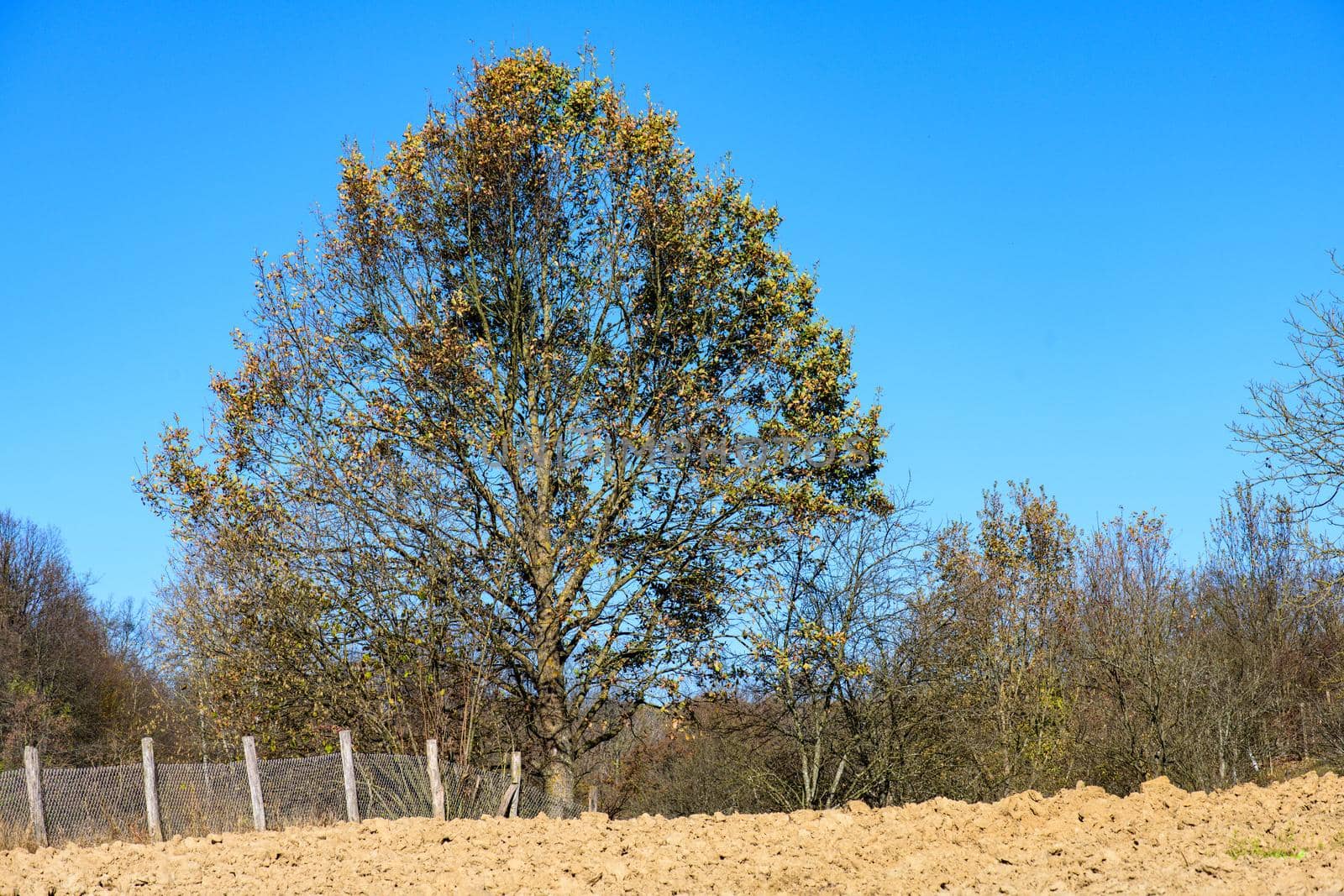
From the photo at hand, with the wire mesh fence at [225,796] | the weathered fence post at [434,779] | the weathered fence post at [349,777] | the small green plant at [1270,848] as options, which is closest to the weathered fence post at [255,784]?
the wire mesh fence at [225,796]

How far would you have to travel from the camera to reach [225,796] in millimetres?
15594

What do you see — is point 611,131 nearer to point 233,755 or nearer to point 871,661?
point 871,661

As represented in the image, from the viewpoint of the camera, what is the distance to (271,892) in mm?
10391

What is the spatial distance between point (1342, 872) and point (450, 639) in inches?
515

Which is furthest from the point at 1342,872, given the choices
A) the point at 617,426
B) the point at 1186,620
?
the point at 1186,620

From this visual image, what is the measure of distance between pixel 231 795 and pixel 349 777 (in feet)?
4.98

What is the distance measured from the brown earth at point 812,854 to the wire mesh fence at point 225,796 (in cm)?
128

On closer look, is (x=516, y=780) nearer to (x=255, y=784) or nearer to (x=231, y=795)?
(x=255, y=784)

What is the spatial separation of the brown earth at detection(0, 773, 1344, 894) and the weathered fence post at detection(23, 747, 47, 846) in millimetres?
984

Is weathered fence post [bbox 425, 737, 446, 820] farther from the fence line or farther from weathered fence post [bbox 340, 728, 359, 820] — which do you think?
weathered fence post [bbox 340, 728, 359, 820]

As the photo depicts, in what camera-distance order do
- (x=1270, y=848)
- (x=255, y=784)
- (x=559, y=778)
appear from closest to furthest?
(x=1270, y=848) < (x=255, y=784) < (x=559, y=778)

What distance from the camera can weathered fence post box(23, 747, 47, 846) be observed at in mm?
14258

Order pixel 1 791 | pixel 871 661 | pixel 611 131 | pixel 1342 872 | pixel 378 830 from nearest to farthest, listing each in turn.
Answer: pixel 1342 872 → pixel 378 830 → pixel 1 791 → pixel 611 131 → pixel 871 661

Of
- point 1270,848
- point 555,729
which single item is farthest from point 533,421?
point 1270,848
